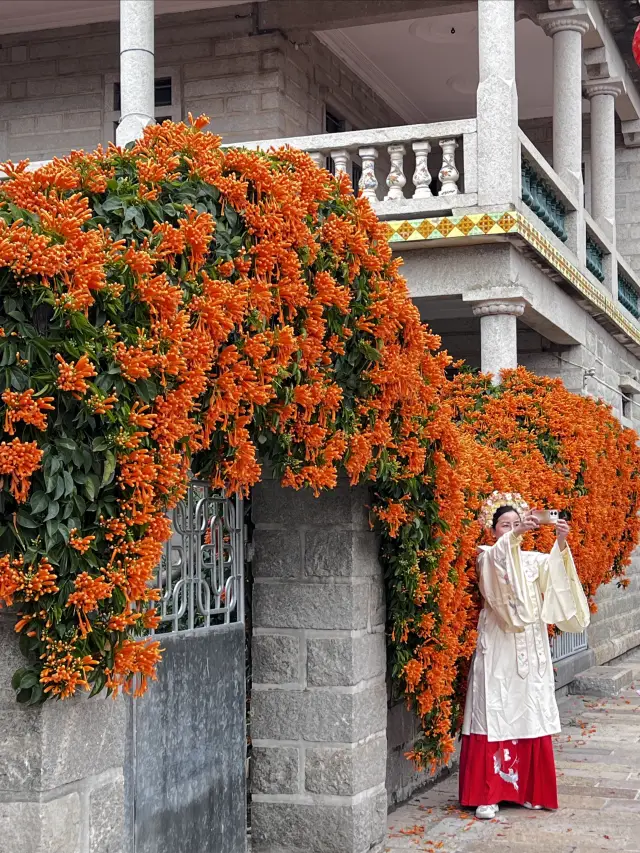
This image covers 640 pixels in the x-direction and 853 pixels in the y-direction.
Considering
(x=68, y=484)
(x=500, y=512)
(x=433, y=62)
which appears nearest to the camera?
(x=68, y=484)

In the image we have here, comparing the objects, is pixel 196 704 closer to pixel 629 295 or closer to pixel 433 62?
pixel 629 295

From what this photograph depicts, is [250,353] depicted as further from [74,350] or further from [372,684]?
[372,684]

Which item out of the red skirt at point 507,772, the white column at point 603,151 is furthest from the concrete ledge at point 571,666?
the white column at point 603,151

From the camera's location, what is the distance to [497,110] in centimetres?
1082

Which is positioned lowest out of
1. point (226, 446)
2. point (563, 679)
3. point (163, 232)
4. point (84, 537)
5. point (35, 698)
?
point (563, 679)

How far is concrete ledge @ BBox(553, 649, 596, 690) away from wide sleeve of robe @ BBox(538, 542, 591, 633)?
451 centimetres

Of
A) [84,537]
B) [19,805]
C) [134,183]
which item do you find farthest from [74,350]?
[19,805]

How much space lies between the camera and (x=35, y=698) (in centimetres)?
330

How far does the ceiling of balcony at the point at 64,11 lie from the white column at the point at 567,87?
12.0 feet

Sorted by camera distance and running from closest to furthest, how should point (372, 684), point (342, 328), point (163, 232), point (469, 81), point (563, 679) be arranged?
point (163, 232) < point (342, 328) < point (372, 684) < point (563, 679) < point (469, 81)

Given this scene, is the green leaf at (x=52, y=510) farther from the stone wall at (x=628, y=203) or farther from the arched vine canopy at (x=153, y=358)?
the stone wall at (x=628, y=203)

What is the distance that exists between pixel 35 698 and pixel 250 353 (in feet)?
4.24

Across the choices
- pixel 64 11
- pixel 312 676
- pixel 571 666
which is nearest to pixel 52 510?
pixel 312 676

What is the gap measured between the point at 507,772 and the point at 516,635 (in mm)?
776
